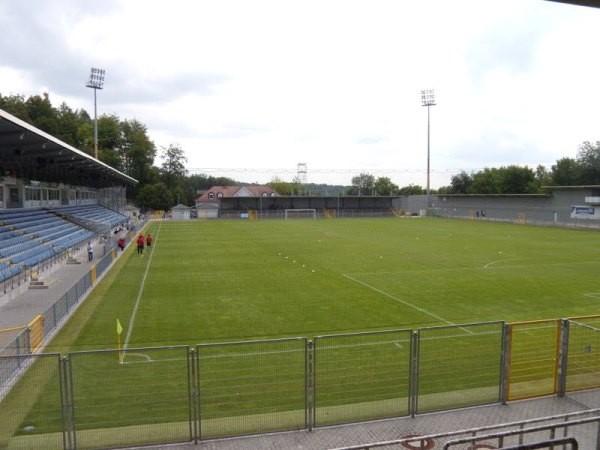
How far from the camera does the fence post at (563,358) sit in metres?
8.18

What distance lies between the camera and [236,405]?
8516 mm

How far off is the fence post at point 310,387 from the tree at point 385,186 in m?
112

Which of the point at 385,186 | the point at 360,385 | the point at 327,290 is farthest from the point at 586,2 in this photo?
the point at 385,186

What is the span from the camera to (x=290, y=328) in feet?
46.6

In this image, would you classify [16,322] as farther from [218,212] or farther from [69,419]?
[218,212]

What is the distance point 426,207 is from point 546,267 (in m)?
63.1

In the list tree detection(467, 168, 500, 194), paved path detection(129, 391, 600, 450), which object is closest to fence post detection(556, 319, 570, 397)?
paved path detection(129, 391, 600, 450)

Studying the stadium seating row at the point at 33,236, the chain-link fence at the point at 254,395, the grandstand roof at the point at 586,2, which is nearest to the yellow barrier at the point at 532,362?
the chain-link fence at the point at 254,395

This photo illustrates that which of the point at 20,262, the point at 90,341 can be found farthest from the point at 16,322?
the point at 20,262

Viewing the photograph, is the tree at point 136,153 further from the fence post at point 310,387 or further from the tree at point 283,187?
the fence post at point 310,387

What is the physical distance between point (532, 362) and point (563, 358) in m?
2.10

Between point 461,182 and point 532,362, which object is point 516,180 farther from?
point 532,362

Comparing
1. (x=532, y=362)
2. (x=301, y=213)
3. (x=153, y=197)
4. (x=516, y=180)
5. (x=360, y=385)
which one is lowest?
(x=360, y=385)

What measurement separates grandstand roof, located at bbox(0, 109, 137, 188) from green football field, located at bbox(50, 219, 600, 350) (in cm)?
687
